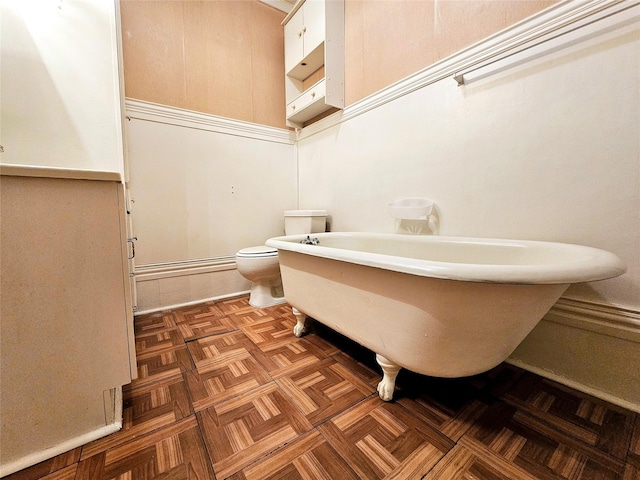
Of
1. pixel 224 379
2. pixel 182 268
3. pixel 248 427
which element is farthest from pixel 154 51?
pixel 248 427

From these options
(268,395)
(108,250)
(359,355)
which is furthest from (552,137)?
(108,250)

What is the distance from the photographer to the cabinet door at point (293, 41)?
1.94 m

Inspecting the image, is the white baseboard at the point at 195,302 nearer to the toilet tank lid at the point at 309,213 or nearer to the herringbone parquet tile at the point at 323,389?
the toilet tank lid at the point at 309,213

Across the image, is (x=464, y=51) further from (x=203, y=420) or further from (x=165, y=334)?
(x=165, y=334)

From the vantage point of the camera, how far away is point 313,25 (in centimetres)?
183

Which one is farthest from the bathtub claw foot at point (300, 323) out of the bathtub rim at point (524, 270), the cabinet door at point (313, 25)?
the cabinet door at point (313, 25)

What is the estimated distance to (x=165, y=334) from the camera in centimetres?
141

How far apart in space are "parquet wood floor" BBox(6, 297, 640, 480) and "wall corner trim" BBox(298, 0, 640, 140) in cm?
141

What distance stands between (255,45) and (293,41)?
347 mm

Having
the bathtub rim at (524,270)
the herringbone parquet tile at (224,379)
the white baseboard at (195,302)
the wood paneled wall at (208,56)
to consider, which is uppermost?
the wood paneled wall at (208,56)

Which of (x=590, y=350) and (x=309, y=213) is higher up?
(x=309, y=213)

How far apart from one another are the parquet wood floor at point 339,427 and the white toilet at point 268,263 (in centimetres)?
Answer: 63

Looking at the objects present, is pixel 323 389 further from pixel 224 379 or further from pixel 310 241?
pixel 310 241

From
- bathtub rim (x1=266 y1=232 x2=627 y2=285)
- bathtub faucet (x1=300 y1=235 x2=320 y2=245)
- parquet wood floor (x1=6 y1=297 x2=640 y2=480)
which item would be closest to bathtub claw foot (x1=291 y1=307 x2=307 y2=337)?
parquet wood floor (x1=6 y1=297 x2=640 y2=480)
